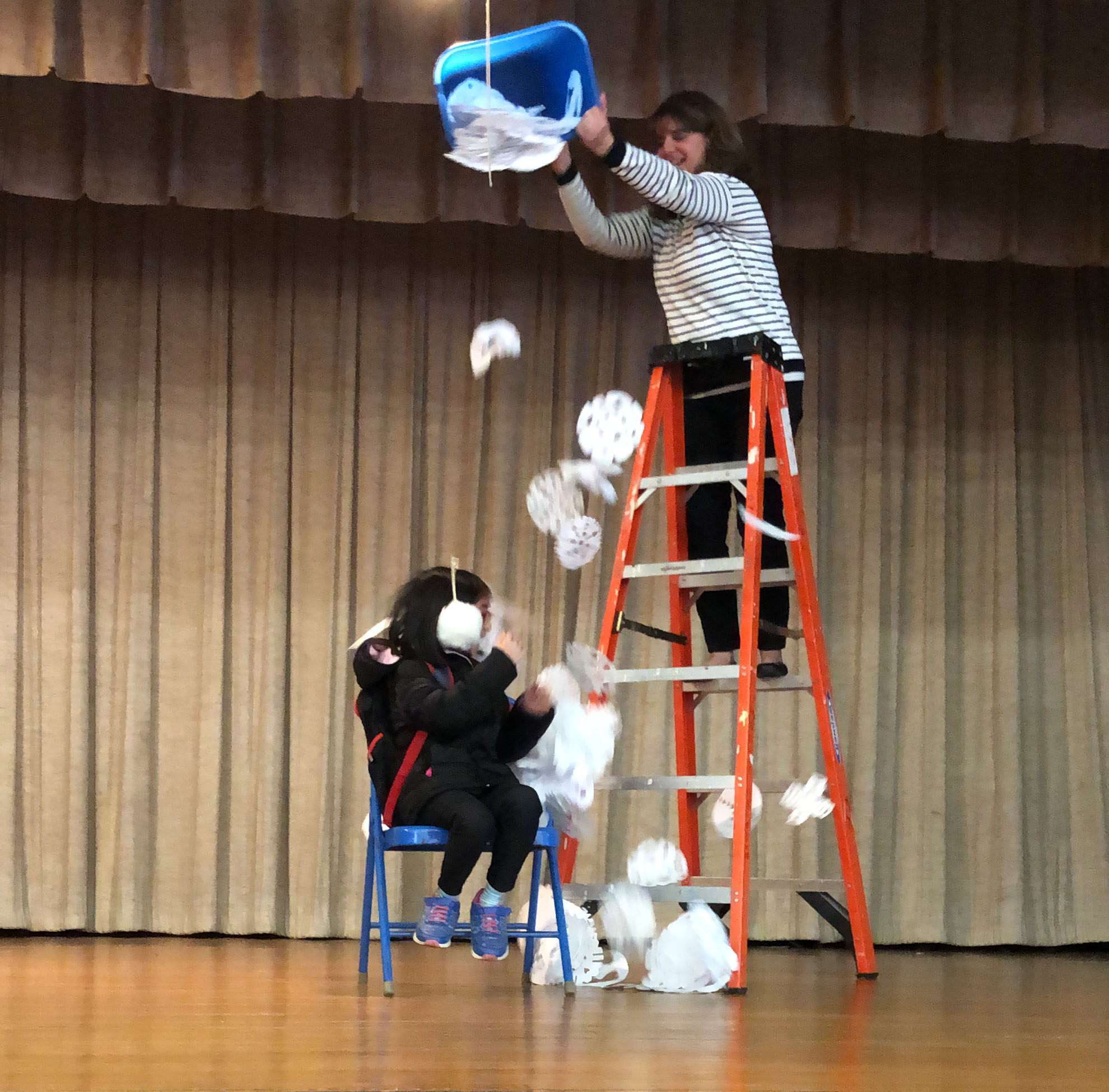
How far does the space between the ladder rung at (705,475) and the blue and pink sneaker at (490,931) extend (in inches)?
36.1

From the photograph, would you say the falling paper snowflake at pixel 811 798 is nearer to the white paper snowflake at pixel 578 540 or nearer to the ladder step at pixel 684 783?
the ladder step at pixel 684 783

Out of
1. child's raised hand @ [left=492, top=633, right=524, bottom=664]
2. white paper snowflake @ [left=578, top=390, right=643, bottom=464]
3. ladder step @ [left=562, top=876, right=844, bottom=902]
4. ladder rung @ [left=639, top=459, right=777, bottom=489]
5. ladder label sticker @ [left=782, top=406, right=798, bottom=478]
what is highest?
white paper snowflake @ [left=578, top=390, right=643, bottom=464]

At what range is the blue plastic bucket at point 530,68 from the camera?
8.98 ft

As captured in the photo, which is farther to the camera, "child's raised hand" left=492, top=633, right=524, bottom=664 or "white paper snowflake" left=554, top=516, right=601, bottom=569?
"white paper snowflake" left=554, top=516, right=601, bottom=569

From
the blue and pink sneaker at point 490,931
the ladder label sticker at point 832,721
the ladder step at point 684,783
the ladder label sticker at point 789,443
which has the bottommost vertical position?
the blue and pink sneaker at point 490,931

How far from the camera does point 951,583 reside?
5266 mm

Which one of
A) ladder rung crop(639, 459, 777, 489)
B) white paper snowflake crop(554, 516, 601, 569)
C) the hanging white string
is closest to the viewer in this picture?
the hanging white string

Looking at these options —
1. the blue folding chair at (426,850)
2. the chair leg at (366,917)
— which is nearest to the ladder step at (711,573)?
the blue folding chair at (426,850)

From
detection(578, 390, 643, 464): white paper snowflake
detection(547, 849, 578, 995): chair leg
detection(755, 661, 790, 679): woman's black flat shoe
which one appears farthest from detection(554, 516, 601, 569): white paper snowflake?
detection(547, 849, 578, 995): chair leg

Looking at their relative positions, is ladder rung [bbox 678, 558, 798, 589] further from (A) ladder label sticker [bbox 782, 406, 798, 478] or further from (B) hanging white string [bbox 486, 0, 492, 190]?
(B) hanging white string [bbox 486, 0, 492, 190]

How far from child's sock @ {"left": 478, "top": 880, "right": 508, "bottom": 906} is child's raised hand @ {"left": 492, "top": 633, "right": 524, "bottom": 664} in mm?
424

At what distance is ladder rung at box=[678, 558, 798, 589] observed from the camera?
125 inches

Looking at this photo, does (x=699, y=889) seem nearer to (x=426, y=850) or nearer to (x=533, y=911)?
(x=533, y=911)

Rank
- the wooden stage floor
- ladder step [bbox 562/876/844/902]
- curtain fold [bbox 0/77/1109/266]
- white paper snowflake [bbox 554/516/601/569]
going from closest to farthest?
1. the wooden stage floor
2. ladder step [bbox 562/876/844/902]
3. white paper snowflake [bbox 554/516/601/569]
4. curtain fold [bbox 0/77/1109/266]
